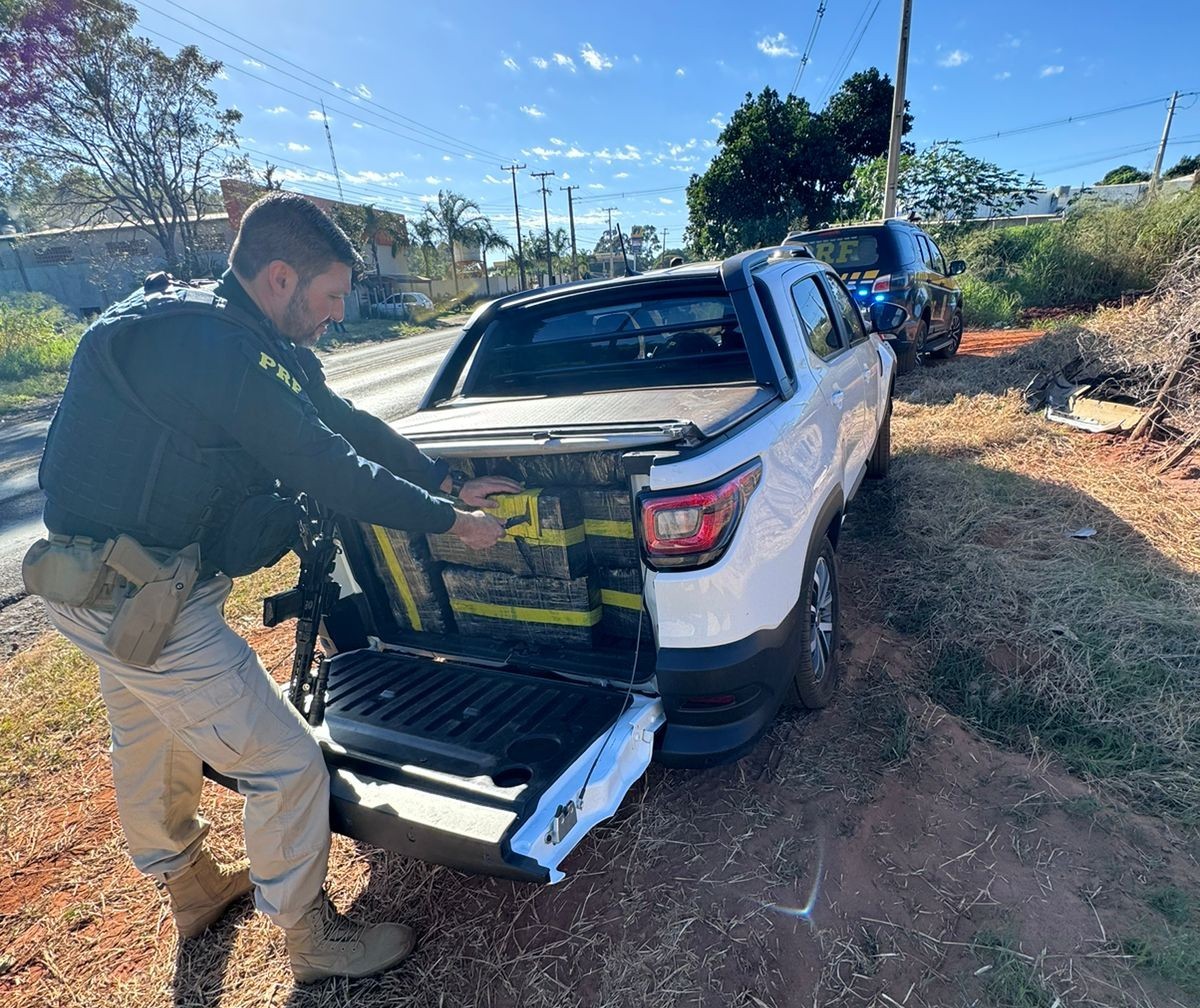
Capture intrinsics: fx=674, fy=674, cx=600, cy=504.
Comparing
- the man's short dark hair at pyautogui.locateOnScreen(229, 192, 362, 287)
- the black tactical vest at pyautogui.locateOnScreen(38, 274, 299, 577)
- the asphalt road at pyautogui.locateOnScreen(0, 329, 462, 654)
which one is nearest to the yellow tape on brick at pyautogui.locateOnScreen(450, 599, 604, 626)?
the black tactical vest at pyautogui.locateOnScreen(38, 274, 299, 577)

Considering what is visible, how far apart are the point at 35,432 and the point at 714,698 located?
42.7 feet

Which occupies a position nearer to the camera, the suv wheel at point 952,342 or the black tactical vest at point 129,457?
the black tactical vest at point 129,457

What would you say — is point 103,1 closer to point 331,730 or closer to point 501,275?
point 331,730

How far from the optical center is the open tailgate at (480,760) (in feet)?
5.53

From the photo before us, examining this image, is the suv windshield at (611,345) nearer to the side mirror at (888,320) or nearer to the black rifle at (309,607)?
the black rifle at (309,607)

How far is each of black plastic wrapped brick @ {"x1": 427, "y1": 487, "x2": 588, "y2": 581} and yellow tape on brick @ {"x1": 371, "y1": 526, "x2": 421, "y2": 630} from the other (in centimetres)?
44

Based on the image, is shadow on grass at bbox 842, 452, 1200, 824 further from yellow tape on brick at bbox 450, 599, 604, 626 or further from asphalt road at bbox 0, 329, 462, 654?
asphalt road at bbox 0, 329, 462, 654

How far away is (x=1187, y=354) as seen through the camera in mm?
5340

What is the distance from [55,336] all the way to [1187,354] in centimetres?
2289

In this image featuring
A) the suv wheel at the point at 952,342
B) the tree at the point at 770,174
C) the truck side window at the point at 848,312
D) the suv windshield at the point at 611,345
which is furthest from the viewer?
the tree at the point at 770,174

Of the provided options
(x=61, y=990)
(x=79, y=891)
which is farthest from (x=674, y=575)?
(x=79, y=891)

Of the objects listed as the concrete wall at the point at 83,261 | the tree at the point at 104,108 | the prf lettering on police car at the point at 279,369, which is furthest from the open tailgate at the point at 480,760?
the concrete wall at the point at 83,261

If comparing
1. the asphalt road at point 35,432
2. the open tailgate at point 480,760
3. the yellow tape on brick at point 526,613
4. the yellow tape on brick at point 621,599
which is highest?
the yellow tape on brick at point 621,599

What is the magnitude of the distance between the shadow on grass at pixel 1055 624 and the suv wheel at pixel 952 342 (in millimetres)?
6557
